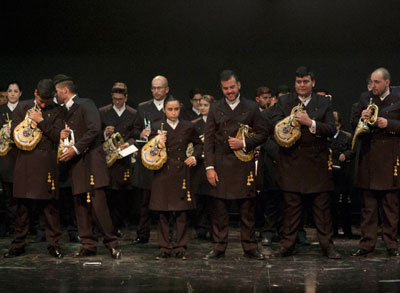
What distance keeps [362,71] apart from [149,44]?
2.84 meters

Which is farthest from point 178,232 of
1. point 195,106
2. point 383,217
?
point 195,106

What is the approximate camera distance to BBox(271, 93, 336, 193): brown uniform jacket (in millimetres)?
6680

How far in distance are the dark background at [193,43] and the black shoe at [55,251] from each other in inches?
137

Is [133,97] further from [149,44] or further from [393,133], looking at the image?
[393,133]

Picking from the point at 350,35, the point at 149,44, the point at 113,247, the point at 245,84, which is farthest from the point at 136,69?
the point at 113,247

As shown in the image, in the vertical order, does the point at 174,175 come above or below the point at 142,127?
below

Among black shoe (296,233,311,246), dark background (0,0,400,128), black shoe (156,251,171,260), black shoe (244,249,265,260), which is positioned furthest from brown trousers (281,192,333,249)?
dark background (0,0,400,128)

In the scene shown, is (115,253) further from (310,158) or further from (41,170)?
(310,158)

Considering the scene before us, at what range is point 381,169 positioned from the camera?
6.79 metres

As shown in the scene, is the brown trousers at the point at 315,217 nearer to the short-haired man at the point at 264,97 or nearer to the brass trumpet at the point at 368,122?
the brass trumpet at the point at 368,122

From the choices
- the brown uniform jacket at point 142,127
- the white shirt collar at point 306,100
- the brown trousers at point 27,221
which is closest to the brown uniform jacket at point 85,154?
the brown trousers at point 27,221

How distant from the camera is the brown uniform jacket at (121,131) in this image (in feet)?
26.6

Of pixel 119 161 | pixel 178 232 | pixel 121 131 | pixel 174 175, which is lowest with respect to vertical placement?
pixel 178 232

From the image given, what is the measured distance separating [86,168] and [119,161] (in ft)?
4.53
